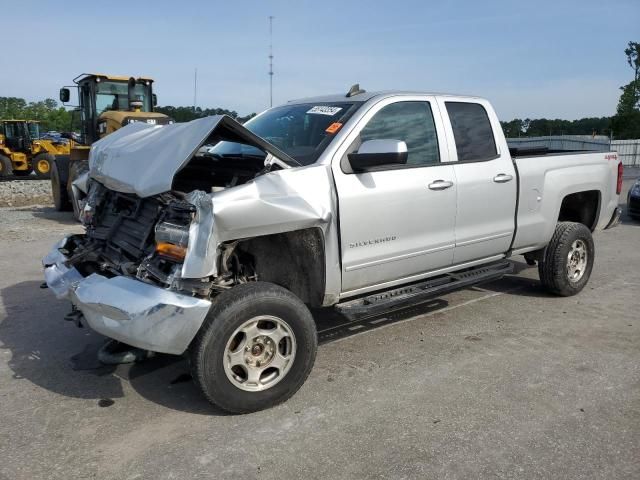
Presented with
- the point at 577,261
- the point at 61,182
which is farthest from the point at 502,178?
the point at 61,182

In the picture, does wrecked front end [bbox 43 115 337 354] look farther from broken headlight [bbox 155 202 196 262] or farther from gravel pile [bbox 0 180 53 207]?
gravel pile [bbox 0 180 53 207]

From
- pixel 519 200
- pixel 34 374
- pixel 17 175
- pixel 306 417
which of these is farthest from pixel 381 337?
pixel 17 175

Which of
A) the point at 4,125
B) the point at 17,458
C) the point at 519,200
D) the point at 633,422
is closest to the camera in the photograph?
the point at 17,458

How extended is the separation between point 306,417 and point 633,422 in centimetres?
193

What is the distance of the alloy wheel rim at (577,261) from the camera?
19.5ft

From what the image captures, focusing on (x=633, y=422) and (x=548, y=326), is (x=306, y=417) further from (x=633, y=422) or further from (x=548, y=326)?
(x=548, y=326)

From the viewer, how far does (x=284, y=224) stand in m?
3.56

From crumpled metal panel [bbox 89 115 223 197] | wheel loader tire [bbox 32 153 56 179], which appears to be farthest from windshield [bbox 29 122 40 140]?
crumpled metal panel [bbox 89 115 223 197]

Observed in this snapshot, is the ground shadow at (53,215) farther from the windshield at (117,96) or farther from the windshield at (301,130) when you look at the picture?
the windshield at (301,130)

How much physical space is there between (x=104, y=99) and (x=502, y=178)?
1143cm

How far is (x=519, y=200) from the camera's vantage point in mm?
5246

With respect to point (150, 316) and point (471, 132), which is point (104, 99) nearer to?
point (471, 132)

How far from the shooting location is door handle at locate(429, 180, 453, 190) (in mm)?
4445

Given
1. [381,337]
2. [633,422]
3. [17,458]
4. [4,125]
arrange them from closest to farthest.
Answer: [17,458] → [633,422] → [381,337] → [4,125]
